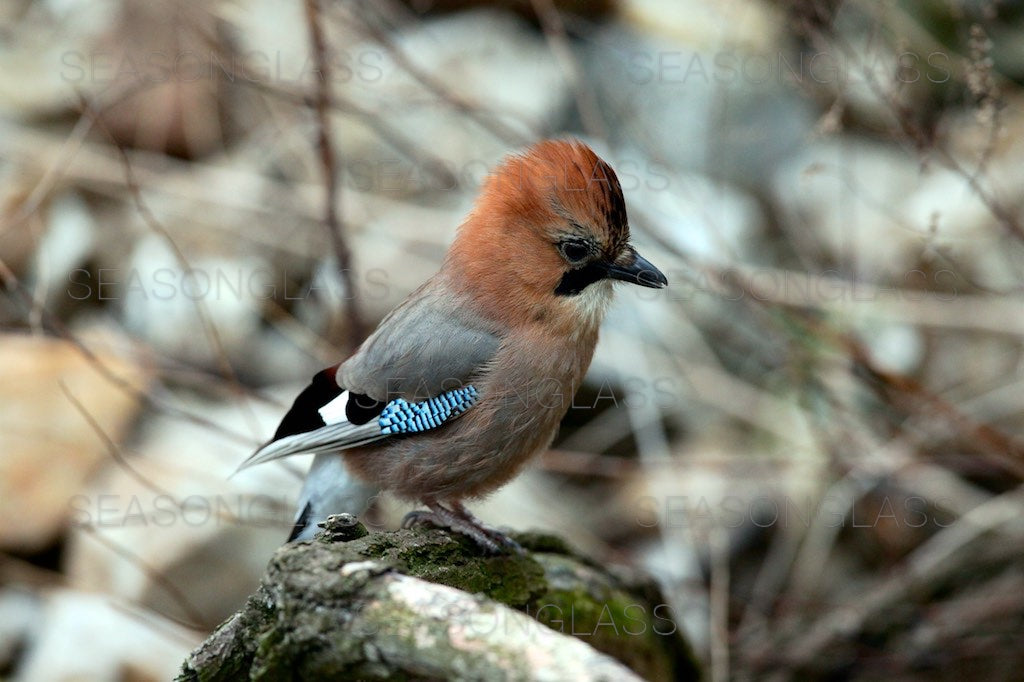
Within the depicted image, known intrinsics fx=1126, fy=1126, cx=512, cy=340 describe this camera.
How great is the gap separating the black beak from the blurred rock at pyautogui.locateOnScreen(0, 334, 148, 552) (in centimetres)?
327

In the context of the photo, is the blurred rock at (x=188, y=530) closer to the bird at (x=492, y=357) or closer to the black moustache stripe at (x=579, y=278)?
the bird at (x=492, y=357)

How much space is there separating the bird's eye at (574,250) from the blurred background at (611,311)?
131 cm

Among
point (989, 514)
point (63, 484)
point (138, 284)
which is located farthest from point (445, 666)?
point (138, 284)

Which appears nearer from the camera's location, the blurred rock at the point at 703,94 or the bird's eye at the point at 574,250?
the bird's eye at the point at 574,250

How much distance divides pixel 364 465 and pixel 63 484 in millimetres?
3025

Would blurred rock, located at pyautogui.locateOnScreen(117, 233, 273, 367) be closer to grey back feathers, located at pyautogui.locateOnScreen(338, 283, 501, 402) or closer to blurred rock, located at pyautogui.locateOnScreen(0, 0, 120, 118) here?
blurred rock, located at pyautogui.locateOnScreen(0, 0, 120, 118)

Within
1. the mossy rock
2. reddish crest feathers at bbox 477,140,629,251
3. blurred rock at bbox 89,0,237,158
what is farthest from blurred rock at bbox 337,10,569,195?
the mossy rock

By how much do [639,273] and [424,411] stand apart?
91 centimetres

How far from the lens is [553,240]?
4.00 meters

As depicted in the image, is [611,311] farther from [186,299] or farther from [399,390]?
[186,299]

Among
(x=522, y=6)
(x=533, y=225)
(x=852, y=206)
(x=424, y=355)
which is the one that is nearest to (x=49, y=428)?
(x=424, y=355)

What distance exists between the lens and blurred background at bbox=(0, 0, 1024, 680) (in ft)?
18.8

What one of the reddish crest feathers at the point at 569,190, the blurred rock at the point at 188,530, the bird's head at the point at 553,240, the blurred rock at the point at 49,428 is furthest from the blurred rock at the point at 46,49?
the reddish crest feathers at the point at 569,190

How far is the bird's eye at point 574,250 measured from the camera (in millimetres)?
3977
